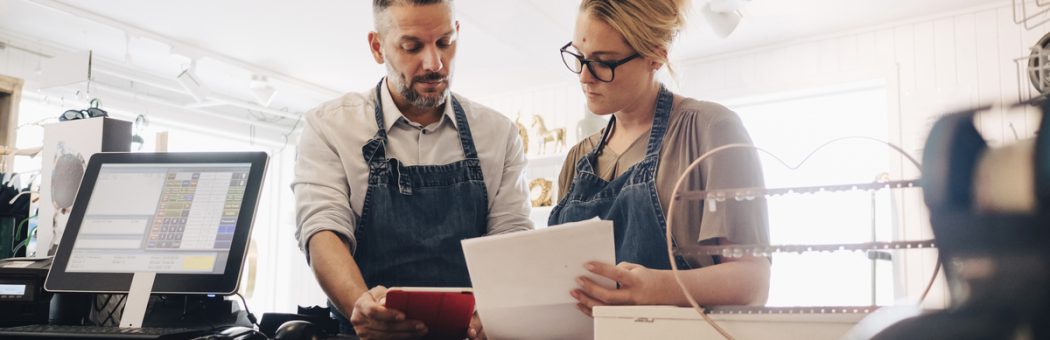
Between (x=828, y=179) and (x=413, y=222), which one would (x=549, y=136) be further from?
(x=828, y=179)

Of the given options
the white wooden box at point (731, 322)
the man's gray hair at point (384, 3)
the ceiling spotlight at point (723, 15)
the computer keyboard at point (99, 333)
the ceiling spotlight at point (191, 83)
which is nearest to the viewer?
the white wooden box at point (731, 322)

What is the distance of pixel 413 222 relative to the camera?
1.48 meters

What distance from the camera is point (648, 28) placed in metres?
1.33

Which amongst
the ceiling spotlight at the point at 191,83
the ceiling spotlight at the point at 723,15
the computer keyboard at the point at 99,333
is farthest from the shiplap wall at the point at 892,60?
the ceiling spotlight at the point at 191,83

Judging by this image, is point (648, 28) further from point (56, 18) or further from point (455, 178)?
point (56, 18)

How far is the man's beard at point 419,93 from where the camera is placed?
5.16ft

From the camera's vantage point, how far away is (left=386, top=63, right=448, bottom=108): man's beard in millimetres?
1571

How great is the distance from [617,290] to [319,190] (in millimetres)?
826

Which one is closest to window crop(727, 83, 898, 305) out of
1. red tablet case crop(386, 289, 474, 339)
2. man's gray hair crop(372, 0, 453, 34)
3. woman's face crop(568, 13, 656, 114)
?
woman's face crop(568, 13, 656, 114)

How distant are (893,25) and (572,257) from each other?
3935 mm

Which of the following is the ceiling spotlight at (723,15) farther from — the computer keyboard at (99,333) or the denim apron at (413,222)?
the computer keyboard at (99,333)

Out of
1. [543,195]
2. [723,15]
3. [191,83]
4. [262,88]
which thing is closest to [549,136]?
[543,195]

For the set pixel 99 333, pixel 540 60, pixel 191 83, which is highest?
pixel 540 60

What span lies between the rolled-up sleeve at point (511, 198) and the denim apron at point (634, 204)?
188 millimetres
